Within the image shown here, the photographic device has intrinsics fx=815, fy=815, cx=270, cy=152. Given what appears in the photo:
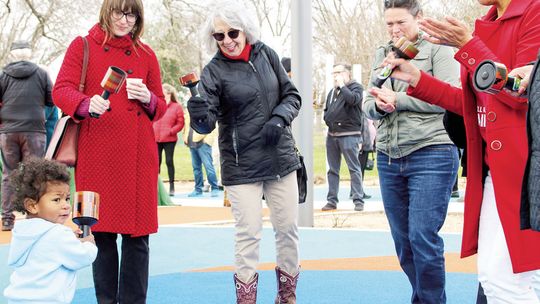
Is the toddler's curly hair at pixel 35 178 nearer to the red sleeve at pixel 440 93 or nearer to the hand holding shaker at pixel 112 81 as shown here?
the hand holding shaker at pixel 112 81

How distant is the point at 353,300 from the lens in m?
6.09

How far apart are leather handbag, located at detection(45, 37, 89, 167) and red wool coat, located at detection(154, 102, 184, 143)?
10.2m

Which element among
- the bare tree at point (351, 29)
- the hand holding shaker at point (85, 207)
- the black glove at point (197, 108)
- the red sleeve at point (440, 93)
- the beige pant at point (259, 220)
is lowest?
the beige pant at point (259, 220)

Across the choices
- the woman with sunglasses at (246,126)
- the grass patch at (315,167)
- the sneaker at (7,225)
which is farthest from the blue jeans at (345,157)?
the woman with sunglasses at (246,126)

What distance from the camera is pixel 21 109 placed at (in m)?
9.75

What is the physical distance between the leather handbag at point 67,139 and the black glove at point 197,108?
671 millimetres

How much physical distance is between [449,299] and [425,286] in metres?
1.26

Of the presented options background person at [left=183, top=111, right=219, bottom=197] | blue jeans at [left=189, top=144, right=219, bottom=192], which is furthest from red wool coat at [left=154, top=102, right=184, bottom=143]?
blue jeans at [left=189, top=144, right=219, bottom=192]

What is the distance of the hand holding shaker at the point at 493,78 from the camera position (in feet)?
9.75

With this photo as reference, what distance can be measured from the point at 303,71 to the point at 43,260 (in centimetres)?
609

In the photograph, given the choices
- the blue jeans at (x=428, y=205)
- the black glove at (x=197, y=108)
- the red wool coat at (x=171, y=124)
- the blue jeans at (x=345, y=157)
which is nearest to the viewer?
the blue jeans at (x=428, y=205)

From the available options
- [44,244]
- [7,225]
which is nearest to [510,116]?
[44,244]

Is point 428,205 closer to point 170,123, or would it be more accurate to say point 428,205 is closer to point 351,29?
point 170,123

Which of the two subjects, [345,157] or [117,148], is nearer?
[117,148]
